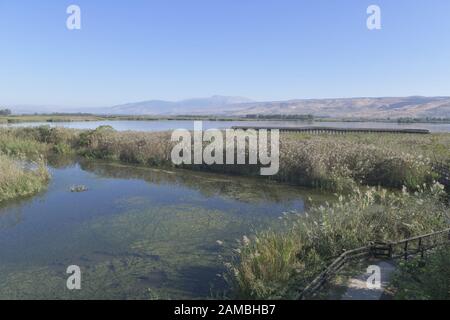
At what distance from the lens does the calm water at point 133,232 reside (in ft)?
25.1

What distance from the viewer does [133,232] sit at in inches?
432

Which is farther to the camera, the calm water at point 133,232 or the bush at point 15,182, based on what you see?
the bush at point 15,182

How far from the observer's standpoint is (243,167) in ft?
69.6

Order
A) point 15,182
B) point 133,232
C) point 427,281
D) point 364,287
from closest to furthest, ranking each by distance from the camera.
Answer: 1. point 427,281
2. point 364,287
3. point 133,232
4. point 15,182

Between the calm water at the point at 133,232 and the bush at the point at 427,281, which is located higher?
the bush at the point at 427,281

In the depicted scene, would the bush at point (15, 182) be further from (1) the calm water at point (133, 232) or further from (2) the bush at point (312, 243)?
(2) the bush at point (312, 243)

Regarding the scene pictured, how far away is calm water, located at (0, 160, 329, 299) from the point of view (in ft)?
25.1

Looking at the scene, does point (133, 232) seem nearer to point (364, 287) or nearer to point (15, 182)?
point (364, 287)

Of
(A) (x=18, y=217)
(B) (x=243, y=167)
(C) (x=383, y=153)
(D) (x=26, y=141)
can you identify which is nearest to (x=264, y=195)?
(B) (x=243, y=167)

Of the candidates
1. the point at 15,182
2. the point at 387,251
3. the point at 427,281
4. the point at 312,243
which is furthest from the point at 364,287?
the point at 15,182

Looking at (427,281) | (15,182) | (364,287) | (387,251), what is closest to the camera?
(427,281)

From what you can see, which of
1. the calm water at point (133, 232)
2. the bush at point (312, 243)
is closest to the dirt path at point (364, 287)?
the bush at point (312, 243)
